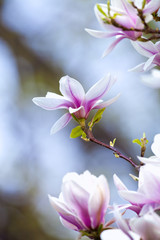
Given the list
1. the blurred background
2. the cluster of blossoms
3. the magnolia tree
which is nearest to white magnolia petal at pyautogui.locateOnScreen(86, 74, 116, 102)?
the magnolia tree

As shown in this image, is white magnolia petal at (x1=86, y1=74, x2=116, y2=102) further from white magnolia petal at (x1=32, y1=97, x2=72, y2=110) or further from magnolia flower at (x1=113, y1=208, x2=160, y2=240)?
magnolia flower at (x1=113, y1=208, x2=160, y2=240)

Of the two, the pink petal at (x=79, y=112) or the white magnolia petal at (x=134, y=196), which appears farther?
the pink petal at (x=79, y=112)

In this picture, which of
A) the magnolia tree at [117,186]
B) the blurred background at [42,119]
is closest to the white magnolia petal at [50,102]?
the magnolia tree at [117,186]

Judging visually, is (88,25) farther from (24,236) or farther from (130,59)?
(24,236)

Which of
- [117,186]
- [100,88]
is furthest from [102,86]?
[117,186]

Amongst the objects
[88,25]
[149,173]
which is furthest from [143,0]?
[88,25]

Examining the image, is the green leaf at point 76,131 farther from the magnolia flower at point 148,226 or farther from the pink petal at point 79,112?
the magnolia flower at point 148,226

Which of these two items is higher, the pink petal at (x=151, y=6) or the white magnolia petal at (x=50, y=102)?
the pink petal at (x=151, y=6)
